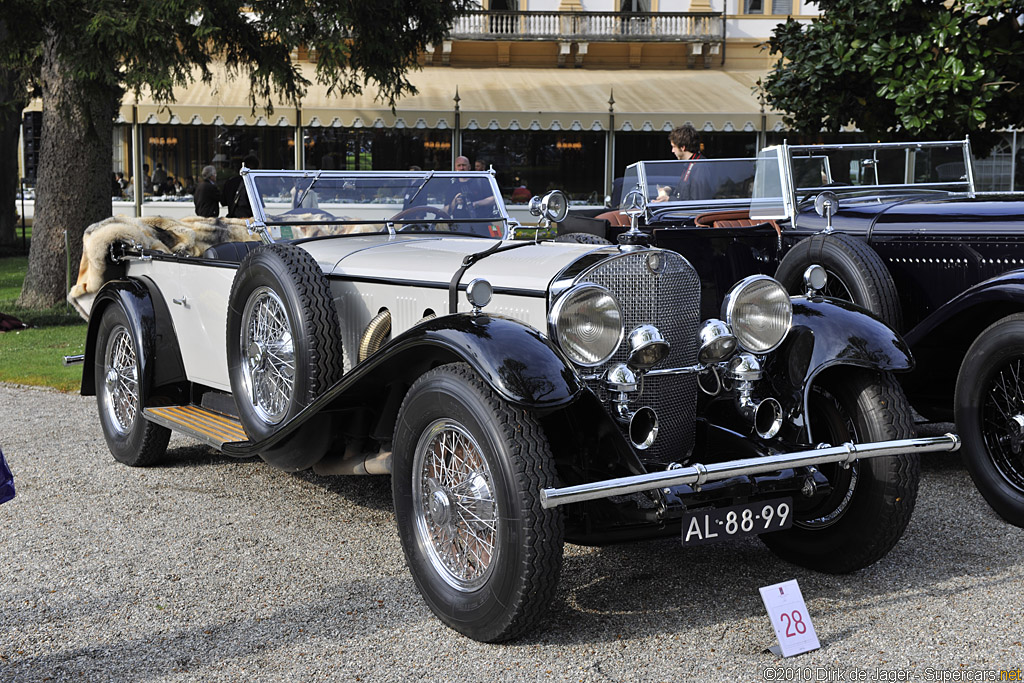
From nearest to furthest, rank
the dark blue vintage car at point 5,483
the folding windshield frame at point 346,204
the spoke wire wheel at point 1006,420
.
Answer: the dark blue vintage car at point 5,483
the spoke wire wheel at point 1006,420
the folding windshield frame at point 346,204

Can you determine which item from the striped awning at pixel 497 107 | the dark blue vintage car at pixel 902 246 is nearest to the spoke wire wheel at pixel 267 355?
the dark blue vintage car at pixel 902 246

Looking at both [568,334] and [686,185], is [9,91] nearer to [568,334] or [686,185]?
[686,185]

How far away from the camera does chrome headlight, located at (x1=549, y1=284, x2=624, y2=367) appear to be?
10.5 ft

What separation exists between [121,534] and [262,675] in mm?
1605

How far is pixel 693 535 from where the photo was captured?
3.07m

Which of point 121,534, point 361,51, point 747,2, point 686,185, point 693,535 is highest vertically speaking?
point 747,2

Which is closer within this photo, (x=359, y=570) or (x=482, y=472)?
(x=482, y=472)

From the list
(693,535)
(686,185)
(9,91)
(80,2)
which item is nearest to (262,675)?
(693,535)

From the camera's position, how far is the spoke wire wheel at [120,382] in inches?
211

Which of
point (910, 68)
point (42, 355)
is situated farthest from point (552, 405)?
point (910, 68)

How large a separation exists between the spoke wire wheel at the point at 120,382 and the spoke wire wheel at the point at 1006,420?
4101 millimetres

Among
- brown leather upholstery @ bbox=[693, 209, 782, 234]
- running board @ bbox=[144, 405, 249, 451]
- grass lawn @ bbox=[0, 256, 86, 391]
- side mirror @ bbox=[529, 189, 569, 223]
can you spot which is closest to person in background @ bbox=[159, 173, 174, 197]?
grass lawn @ bbox=[0, 256, 86, 391]

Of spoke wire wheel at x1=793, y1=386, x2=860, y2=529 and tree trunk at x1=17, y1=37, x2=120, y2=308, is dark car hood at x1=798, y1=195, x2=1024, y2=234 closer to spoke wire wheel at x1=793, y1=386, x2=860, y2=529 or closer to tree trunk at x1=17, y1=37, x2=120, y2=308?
spoke wire wheel at x1=793, y1=386, x2=860, y2=529

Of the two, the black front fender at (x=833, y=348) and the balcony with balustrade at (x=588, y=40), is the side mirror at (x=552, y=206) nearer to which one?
the black front fender at (x=833, y=348)
